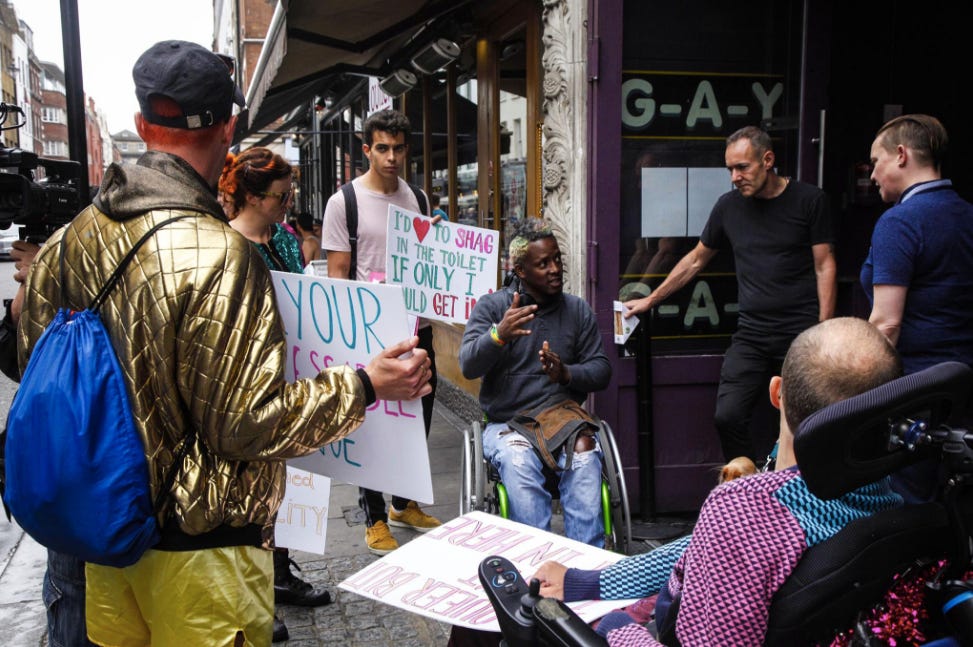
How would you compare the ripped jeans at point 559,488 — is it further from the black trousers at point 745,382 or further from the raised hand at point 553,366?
the black trousers at point 745,382

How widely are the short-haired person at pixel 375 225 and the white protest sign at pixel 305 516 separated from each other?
2.88 ft

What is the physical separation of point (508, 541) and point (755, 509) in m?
0.97

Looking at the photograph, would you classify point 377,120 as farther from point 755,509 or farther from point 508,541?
point 755,509

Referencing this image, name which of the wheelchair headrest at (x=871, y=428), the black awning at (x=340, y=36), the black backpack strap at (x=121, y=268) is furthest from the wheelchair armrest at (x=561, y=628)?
the black awning at (x=340, y=36)

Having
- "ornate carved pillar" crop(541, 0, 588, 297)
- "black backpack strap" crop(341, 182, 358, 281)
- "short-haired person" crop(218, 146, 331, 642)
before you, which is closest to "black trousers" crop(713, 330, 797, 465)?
"ornate carved pillar" crop(541, 0, 588, 297)

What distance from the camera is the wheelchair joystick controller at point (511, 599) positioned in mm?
1635

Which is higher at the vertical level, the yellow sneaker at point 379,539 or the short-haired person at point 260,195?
the short-haired person at point 260,195

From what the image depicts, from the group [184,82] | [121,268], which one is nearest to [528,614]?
[121,268]

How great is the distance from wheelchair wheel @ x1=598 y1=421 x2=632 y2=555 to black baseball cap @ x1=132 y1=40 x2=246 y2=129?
2.18m

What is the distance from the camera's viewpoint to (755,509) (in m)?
1.48

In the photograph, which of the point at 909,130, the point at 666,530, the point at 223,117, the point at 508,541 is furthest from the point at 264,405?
the point at 666,530

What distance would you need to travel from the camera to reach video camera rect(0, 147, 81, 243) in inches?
102

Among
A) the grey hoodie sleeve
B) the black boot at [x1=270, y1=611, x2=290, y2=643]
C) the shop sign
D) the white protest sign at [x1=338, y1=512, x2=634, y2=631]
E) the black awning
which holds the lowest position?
the black boot at [x1=270, y1=611, x2=290, y2=643]

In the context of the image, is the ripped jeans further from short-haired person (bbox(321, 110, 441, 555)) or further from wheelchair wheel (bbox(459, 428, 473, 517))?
short-haired person (bbox(321, 110, 441, 555))
